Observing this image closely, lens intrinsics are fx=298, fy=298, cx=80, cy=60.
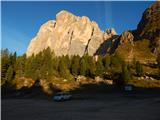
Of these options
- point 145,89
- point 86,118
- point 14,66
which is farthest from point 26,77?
point 86,118

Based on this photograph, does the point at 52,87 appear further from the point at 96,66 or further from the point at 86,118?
the point at 86,118

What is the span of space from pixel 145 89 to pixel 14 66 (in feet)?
180

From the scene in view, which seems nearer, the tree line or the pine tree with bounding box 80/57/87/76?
the tree line

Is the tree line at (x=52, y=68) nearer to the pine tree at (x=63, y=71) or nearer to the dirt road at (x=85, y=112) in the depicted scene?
the pine tree at (x=63, y=71)

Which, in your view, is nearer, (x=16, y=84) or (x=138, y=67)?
A: (x=16, y=84)

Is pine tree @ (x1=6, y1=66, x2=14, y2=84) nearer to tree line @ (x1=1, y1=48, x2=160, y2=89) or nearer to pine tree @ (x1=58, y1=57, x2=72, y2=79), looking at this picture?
tree line @ (x1=1, y1=48, x2=160, y2=89)

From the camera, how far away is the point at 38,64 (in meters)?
126

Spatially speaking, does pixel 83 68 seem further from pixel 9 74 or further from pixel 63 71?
pixel 9 74

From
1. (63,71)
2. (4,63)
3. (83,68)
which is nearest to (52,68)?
(63,71)

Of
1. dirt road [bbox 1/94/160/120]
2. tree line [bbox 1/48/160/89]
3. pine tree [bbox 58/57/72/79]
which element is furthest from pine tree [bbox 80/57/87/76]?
dirt road [bbox 1/94/160/120]

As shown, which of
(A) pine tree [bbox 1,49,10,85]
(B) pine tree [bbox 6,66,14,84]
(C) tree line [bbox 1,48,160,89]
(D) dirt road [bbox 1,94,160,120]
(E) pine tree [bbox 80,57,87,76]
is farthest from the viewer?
(E) pine tree [bbox 80,57,87,76]

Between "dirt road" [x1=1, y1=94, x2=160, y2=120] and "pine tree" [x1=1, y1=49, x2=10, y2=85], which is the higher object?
"pine tree" [x1=1, y1=49, x2=10, y2=85]

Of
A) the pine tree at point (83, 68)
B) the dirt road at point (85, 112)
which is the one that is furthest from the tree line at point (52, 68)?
the dirt road at point (85, 112)

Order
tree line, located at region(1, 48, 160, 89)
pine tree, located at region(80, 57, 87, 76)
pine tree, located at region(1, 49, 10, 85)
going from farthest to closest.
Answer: pine tree, located at region(80, 57, 87, 76), tree line, located at region(1, 48, 160, 89), pine tree, located at region(1, 49, 10, 85)
